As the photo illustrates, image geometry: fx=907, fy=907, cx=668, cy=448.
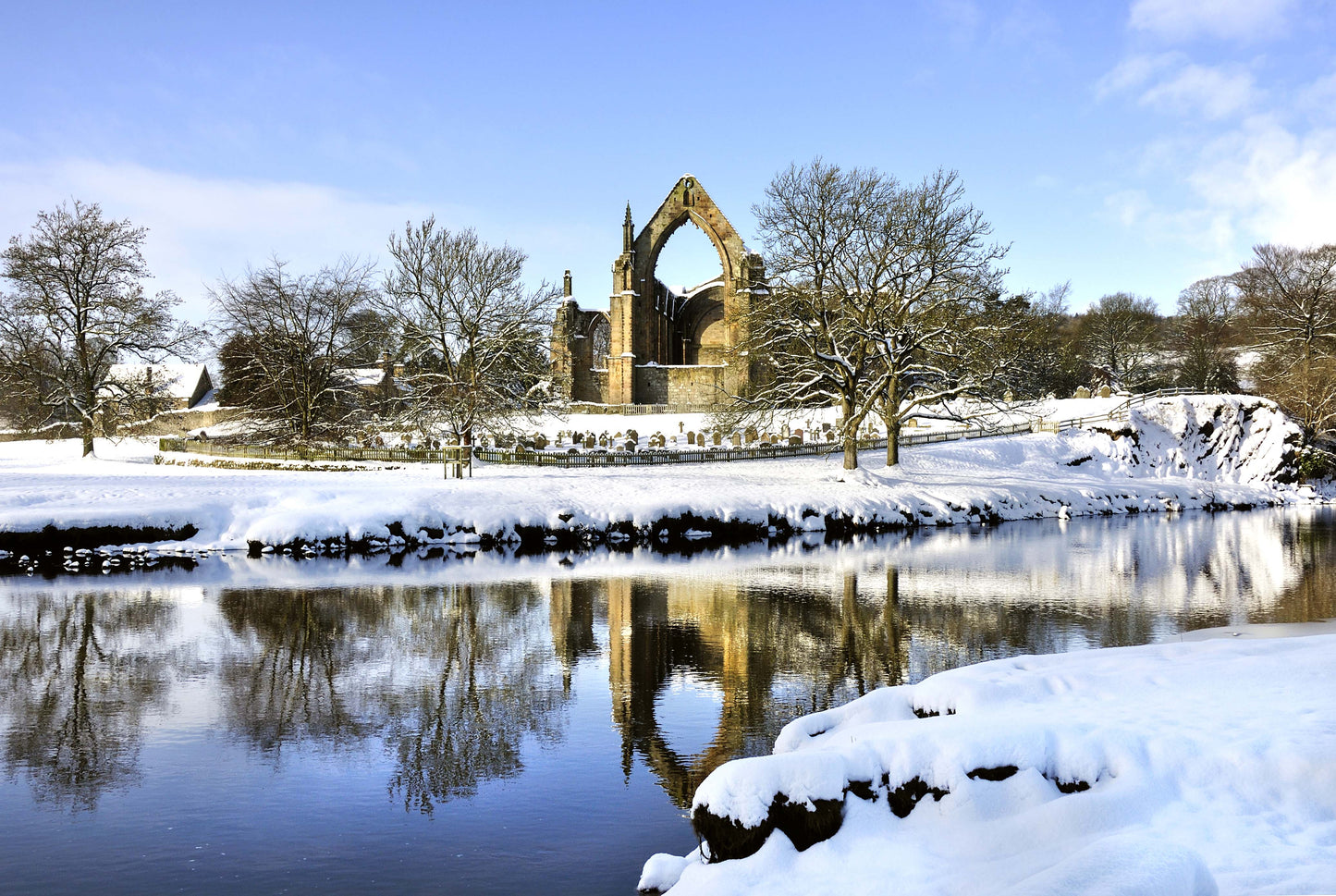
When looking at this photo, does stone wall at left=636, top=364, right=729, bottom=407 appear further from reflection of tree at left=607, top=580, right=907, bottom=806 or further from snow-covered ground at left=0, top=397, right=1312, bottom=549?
reflection of tree at left=607, top=580, right=907, bottom=806

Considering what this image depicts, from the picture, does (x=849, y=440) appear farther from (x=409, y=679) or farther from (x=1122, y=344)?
(x=1122, y=344)

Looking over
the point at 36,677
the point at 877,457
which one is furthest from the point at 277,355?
the point at 36,677

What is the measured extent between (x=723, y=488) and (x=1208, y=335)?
2458 inches

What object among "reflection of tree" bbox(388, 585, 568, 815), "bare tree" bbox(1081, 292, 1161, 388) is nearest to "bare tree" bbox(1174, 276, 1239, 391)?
"bare tree" bbox(1081, 292, 1161, 388)

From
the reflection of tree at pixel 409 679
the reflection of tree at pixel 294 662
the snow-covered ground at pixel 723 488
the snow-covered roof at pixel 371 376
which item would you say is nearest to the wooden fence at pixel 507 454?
→ the snow-covered ground at pixel 723 488

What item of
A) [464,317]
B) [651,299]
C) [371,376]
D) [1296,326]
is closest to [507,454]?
[464,317]

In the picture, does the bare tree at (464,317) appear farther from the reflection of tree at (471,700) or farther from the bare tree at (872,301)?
the reflection of tree at (471,700)

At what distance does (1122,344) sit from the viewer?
78.8 m

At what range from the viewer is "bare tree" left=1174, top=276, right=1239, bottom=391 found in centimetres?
6706

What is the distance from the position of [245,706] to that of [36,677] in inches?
137

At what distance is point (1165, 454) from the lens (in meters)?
46.4

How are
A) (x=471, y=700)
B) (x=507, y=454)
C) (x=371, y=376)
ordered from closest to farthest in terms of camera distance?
1. (x=471, y=700)
2. (x=507, y=454)
3. (x=371, y=376)

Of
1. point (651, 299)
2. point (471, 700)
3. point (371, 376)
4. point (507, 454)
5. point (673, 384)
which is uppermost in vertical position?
point (651, 299)

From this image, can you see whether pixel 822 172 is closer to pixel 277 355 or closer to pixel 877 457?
pixel 877 457
